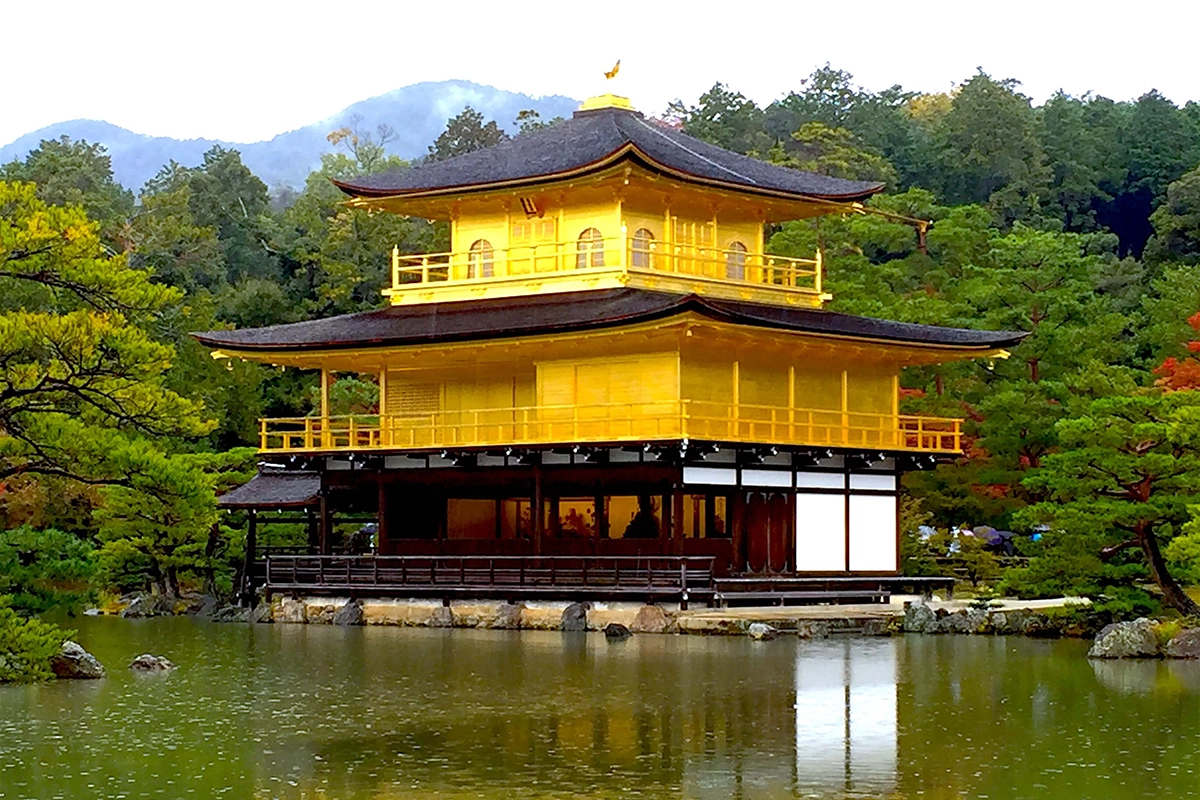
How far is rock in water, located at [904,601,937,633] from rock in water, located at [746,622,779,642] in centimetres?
289

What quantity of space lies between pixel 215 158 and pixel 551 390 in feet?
154

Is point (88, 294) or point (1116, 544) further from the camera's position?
point (1116, 544)

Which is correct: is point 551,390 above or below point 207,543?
above

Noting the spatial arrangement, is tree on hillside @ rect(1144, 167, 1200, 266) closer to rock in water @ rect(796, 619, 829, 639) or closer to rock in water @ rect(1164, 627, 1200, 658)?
rock in water @ rect(796, 619, 829, 639)

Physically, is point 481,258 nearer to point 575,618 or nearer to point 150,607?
point 575,618

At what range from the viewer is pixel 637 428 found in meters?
38.5

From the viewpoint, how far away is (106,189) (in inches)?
3140

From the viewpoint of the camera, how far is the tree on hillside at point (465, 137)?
89.1 m

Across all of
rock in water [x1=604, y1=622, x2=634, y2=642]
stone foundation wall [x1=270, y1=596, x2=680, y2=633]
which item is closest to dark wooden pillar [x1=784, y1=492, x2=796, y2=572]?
stone foundation wall [x1=270, y1=596, x2=680, y2=633]

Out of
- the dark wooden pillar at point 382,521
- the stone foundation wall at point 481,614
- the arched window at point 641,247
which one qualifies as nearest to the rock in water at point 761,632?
the stone foundation wall at point 481,614

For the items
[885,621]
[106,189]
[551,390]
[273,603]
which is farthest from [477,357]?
[106,189]

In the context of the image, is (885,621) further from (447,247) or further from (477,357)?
(447,247)

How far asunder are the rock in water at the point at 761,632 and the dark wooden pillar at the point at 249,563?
1405cm

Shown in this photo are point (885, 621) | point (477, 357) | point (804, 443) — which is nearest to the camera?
point (885, 621)
